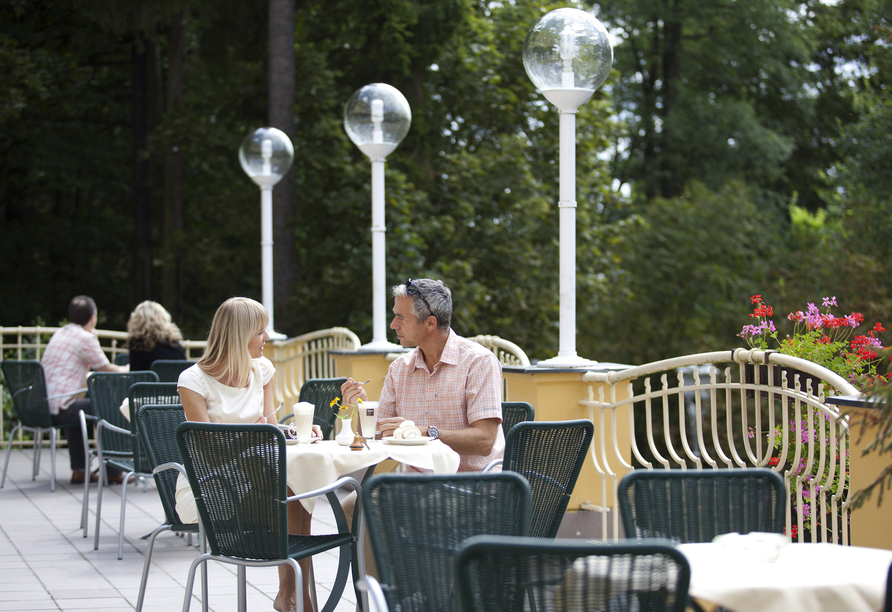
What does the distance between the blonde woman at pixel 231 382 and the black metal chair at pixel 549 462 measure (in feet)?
3.33

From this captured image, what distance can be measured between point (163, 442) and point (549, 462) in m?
1.78

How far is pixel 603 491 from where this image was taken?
15.9 feet

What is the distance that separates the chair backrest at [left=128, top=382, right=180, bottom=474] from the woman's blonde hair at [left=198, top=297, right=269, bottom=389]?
117cm

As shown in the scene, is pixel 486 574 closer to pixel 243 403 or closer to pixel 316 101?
pixel 243 403

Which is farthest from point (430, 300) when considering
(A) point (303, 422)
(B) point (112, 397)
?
(B) point (112, 397)

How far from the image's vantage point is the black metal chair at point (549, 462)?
3.24m

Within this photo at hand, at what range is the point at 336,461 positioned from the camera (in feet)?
11.4

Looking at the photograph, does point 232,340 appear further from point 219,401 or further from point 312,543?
point 312,543

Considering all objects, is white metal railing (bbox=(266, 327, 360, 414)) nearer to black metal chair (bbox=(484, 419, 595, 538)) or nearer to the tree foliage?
the tree foliage

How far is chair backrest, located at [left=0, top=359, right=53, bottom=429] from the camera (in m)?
7.12

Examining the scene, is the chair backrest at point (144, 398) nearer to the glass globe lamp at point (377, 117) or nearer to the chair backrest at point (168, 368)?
the chair backrest at point (168, 368)

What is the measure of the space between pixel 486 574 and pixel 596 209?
14.9 meters

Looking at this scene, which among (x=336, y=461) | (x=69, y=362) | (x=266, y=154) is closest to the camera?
(x=336, y=461)

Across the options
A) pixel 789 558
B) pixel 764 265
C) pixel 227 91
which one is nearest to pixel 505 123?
pixel 227 91
